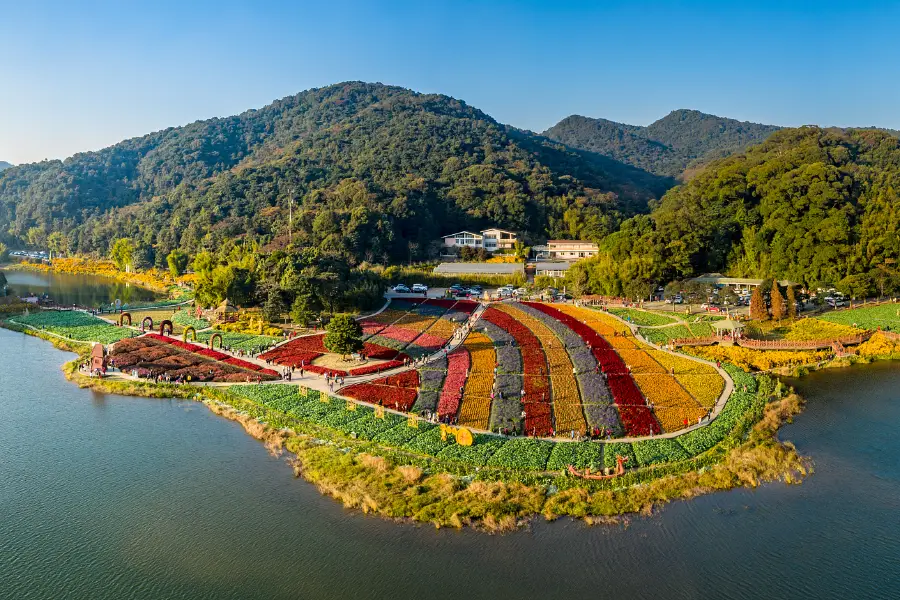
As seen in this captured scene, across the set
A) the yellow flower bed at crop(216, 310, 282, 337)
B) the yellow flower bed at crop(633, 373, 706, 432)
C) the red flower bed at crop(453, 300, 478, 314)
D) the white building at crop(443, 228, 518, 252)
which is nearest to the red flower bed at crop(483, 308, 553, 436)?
the red flower bed at crop(453, 300, 478, 314)

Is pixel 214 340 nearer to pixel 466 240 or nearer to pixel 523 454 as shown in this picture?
pixel 523 454

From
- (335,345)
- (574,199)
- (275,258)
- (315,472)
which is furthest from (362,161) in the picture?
(315,472)

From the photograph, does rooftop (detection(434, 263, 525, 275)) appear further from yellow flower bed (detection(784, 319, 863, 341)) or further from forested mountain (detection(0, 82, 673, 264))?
yellow flower bed (detection(784, 319, 863, 341))

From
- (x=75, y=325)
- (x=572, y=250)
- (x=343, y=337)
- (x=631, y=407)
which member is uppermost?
(x=572, y=250)

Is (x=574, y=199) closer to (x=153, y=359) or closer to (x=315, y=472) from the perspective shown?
(x=153, y=359)

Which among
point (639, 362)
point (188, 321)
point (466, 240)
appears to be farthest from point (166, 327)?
point (466, 240)

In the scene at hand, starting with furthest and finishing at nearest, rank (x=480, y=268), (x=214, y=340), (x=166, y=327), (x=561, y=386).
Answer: (x=480, y=268)
(x=166, y=327)
(x=214, y=340)
(x=561, y=386)
